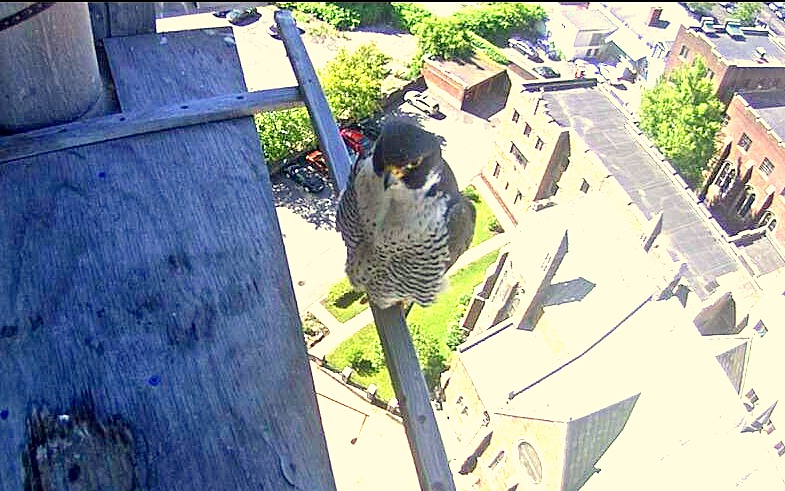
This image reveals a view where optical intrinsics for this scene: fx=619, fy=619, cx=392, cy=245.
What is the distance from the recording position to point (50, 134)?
2.13 m

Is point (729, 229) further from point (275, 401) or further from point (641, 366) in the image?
point (275, 401)

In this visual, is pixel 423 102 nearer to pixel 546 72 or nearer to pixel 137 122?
pixel 546 72

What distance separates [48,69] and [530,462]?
29.5 feet

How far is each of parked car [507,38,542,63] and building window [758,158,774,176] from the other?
10252mm

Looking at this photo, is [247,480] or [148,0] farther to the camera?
[148,0]

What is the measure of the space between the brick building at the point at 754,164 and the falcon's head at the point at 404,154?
12.7 m

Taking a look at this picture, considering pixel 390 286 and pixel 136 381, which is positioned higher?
pixel 136 381

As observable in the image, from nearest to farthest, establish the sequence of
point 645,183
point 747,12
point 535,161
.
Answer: point 645,183, point 535,161, point 747,12

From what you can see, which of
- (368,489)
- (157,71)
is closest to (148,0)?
(157,71)

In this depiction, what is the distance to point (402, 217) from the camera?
2.46 meters

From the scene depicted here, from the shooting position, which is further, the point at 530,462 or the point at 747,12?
the point at 747,12

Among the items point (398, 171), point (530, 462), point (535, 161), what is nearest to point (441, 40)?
point (535, 161)

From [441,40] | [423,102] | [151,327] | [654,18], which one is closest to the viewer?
A: [151,327]

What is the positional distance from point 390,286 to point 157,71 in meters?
1.36
